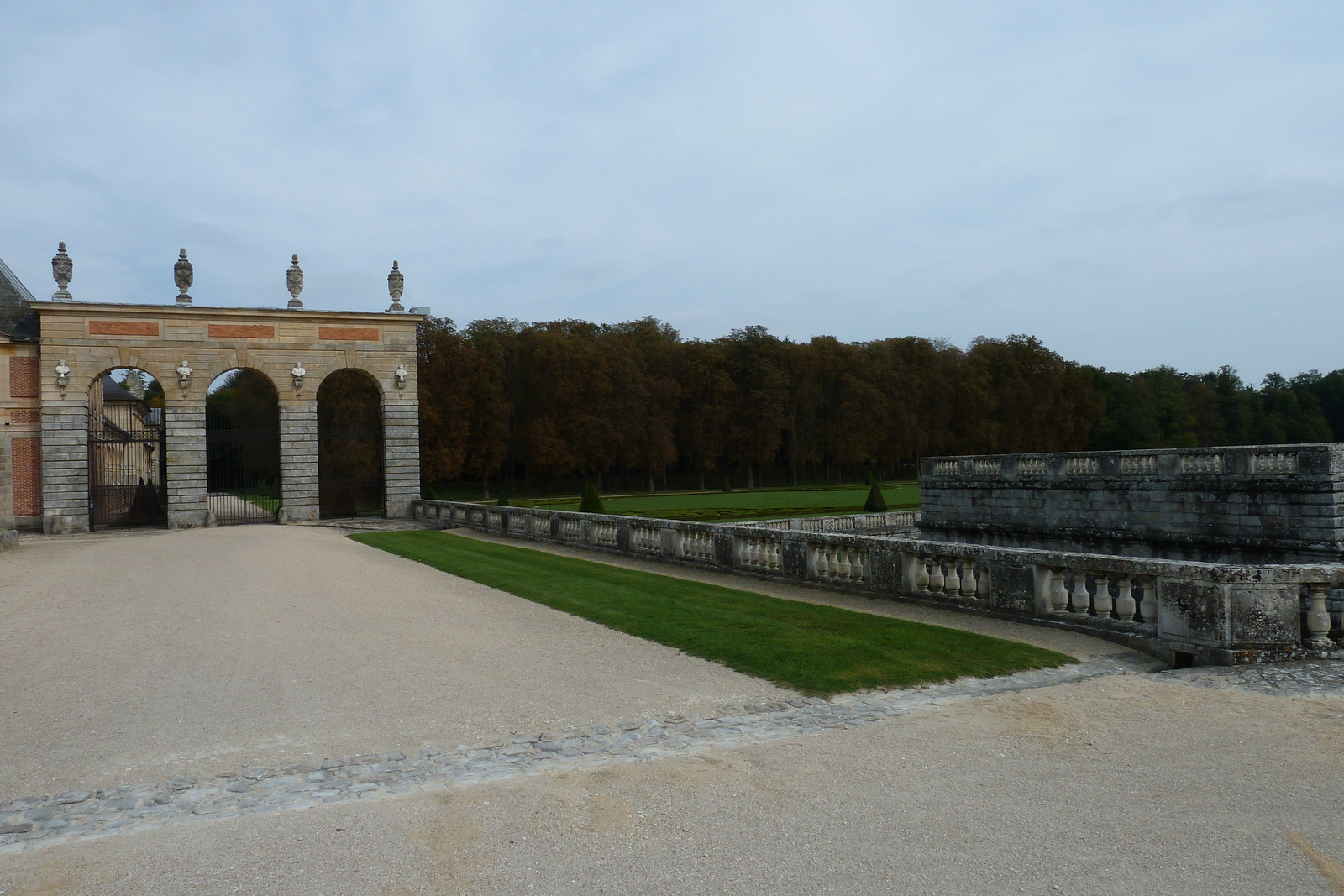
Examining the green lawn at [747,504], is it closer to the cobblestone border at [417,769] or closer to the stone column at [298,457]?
the stone column at [298,457]

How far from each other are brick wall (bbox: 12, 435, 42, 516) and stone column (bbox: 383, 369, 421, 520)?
9.66 m

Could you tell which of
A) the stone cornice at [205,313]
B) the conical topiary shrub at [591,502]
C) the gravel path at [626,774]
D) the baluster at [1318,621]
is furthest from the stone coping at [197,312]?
the baluster at [1318,621]

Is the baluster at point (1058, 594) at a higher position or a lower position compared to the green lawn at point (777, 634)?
higher

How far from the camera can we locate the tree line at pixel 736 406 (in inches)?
1902

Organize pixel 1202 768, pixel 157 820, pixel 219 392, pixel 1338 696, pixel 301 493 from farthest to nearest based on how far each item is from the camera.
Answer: pixel 219 392
pixel 301 493
pixel 1338 696
pixel 1202 768
pixel 157 820

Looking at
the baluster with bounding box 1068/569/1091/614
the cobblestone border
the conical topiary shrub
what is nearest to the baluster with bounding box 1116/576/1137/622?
the baluster with bounding box 1068/569/1091/614

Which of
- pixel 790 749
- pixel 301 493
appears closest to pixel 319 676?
pixel 790 749

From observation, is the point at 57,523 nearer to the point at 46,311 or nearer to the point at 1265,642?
the point at 46,311

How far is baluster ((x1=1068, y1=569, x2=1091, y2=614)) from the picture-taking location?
8.70 meters

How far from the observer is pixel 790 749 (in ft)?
17.1

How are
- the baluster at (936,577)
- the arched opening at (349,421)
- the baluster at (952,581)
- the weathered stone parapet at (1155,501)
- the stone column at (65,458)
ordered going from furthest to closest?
the arched opening at (349,421) → the stone column at (65,458) → the weathered stone parapet at (1155,501) → the baluster at (936,577) → the baluster at (952,581)

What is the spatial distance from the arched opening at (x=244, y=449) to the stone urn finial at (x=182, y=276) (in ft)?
8.23

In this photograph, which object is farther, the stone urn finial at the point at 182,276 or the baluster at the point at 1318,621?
the stone urn finial at the point at 182,276

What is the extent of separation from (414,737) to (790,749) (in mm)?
2326
